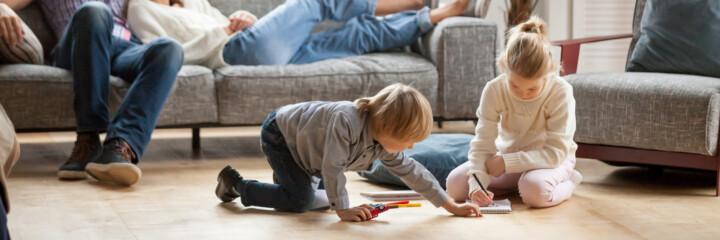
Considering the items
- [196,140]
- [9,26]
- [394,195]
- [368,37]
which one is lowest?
[196,140]

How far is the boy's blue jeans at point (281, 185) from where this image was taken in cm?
219

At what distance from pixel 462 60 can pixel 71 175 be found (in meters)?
1.45

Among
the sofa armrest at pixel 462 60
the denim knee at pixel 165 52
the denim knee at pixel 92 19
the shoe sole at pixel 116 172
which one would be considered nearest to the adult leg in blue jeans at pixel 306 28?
the sofa armrest at pixel 462 60

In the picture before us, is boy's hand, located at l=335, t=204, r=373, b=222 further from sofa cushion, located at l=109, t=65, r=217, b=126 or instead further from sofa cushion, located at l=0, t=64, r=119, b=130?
sofa cushion, located at l=0, t=64, r=119, b=130

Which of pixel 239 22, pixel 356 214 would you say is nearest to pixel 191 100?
pixel 239 22

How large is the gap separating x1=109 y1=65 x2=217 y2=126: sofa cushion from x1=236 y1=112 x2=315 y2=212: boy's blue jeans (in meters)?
0.89

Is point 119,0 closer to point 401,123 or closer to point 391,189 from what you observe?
point 391,189

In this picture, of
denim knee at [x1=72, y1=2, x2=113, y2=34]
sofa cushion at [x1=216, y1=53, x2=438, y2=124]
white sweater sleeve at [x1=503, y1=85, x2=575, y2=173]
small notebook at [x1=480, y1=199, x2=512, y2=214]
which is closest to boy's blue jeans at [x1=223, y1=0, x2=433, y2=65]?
sofa cushion at [x1=216, y1=53, x2=438, y2=124]

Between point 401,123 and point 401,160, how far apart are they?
16 cm

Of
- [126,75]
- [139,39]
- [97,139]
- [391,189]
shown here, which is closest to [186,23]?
[139,39]

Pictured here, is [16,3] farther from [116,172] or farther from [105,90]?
[116,172]

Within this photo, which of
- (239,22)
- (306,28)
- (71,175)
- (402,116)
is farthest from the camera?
(306,28)

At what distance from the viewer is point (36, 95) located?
2.90 metres

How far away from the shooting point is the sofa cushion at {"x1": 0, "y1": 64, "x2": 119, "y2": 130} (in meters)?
2.87
